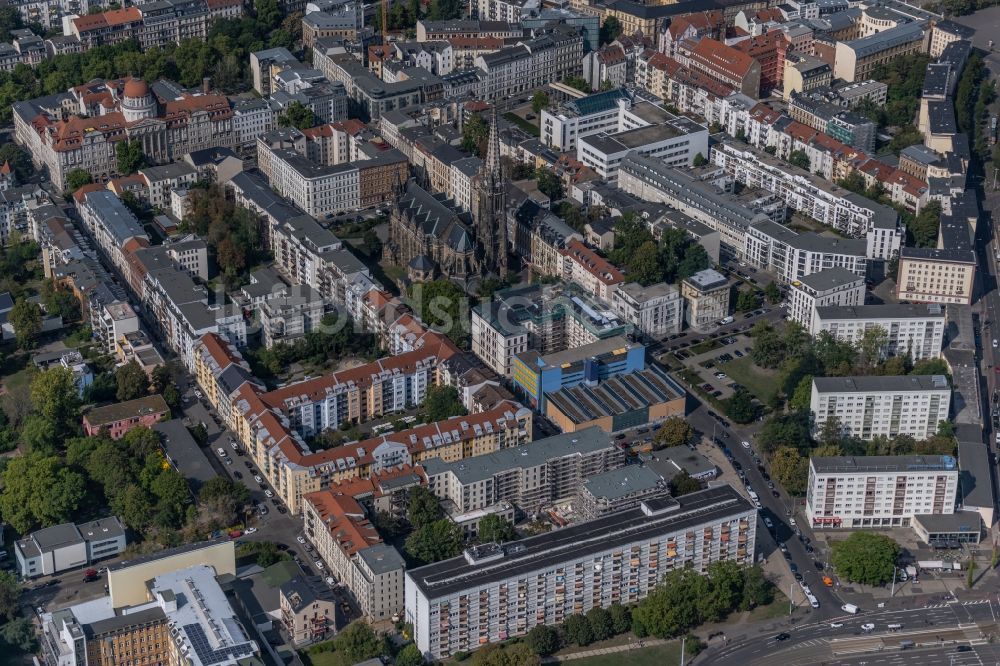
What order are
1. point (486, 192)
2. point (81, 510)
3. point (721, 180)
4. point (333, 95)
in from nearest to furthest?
point (81, 510) → point (486, 192) → point (721, 180) → point (333, 95)

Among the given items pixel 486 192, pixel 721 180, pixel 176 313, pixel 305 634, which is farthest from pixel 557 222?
pixel 305 634

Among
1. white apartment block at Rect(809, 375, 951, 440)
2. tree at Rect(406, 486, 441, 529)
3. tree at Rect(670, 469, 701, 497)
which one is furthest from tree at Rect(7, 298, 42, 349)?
white apartment block at Rect(809, 375, 951, 440)

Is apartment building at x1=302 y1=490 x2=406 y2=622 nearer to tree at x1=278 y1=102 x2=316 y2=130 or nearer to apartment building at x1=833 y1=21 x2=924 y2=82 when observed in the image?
tree at x1=278 y1=102 x2=316 y2=130

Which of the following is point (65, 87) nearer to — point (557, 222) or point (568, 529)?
point (557, 222)

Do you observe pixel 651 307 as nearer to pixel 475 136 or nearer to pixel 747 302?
pixel 747 302

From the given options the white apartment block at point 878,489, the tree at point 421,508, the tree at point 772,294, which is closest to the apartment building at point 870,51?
the tree at point 772,294

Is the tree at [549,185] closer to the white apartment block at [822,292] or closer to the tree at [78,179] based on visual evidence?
the white apartment block at [822,292]
